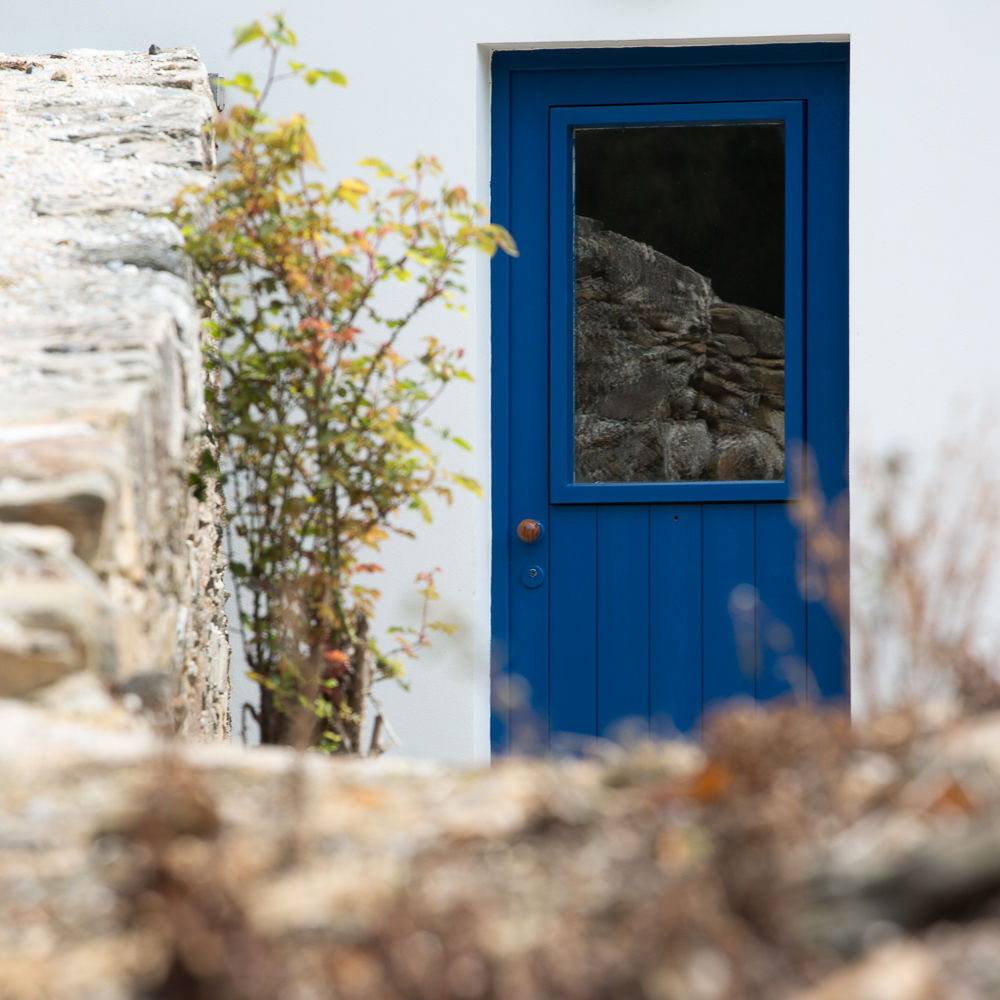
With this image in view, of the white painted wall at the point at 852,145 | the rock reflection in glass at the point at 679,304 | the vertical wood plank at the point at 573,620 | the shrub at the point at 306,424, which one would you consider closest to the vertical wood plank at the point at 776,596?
the rock reflection in glass at the point at 679,304

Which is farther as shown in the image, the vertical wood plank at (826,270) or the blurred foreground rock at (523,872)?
the vertical wood plank at (826,270)

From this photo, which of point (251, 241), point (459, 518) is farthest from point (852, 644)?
point (251, 241)

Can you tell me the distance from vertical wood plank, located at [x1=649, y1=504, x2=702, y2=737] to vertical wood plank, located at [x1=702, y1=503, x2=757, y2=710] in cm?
3

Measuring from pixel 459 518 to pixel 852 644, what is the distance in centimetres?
125

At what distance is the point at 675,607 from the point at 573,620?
13.0 inches

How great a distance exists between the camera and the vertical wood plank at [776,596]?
14.4ft

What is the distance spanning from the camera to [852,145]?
4277 millimetres

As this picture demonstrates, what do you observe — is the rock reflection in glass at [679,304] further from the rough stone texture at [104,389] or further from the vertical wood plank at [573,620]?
the rough stone texture at [104,389]

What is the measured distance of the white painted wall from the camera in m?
4.23

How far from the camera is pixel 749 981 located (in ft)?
4.87

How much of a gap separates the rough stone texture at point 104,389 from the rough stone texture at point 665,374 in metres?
1.33

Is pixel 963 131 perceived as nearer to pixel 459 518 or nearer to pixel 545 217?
pixel 545 217

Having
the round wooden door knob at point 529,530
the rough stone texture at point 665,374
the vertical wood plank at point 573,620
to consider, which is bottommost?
the vertical wood plank at point 573,620

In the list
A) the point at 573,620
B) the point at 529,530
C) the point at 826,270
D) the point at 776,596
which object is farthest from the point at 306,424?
the point at 826,270
